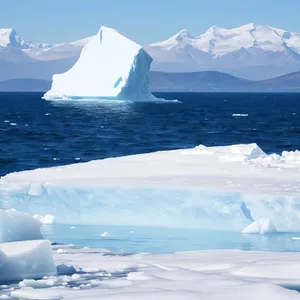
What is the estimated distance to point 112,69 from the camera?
62.7 m

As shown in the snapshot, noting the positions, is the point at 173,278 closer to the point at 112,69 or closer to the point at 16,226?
the point at 16,226

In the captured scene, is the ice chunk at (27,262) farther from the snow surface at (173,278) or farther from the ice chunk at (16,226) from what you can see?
the ice chunk at (16,226)

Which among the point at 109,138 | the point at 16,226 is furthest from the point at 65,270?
the point at 109,138

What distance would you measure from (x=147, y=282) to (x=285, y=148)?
24148 millimetres

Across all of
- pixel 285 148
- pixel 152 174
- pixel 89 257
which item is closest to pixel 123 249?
pixel 89 257

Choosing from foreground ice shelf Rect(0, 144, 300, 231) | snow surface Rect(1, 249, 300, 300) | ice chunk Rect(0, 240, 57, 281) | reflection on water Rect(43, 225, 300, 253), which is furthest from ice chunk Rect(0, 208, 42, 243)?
foreground ice shelf Rect(0, 144, 300, 231)

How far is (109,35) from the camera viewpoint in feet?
206

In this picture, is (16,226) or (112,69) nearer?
(16,226)

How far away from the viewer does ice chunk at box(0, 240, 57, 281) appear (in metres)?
6.28

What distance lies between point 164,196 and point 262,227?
1661mm

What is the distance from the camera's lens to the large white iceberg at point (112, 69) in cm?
5981

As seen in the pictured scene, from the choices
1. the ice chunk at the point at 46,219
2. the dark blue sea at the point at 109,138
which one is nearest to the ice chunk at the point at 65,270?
the ice chunk at the point at 46,219

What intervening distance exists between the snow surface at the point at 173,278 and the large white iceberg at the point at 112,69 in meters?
51.2

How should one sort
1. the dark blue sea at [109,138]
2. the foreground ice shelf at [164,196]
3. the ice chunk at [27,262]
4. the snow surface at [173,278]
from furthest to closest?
1. the dark blue sea at [109,138]
2. the foreground ice shelf at [164,196]
3. the ice chunk at [27,262]
4. the snow surface at [173,278]
